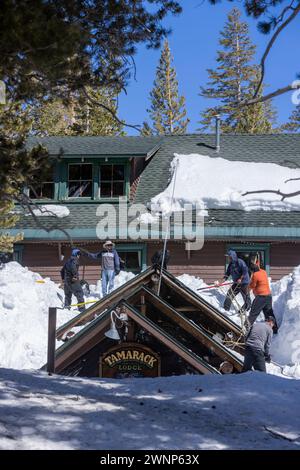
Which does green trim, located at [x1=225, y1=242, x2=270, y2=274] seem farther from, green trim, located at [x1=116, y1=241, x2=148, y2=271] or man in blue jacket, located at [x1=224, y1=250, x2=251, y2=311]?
man in blue jacket, located at [x1=224, y1=250, x2=251, y2=311]

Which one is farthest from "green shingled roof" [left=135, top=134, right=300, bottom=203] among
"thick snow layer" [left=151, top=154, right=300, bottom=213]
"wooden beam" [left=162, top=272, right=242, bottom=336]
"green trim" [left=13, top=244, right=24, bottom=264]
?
"wooden beam" [left=162, top=272, right=242, bottom=336]

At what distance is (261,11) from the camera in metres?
7.28

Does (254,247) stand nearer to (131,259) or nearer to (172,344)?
(131,259)

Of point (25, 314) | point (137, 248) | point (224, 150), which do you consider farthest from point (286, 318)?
point (224, 150)

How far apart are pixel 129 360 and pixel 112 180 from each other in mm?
10882

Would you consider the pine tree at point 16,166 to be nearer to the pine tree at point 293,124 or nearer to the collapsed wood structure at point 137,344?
the collapsed wood structure at point 137,344

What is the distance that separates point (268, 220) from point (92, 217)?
5.53m

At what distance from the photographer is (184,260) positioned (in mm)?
19344

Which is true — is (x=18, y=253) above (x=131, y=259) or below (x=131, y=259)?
above

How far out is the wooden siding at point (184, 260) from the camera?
63.0 ft

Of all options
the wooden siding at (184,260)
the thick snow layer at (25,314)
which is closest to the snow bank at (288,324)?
the wooden siding at (184,260)

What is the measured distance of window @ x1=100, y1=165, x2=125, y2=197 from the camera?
→ 20719 mm

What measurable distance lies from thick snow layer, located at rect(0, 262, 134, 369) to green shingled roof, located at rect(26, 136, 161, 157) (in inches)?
175

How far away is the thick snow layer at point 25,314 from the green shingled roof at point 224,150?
480 cm
